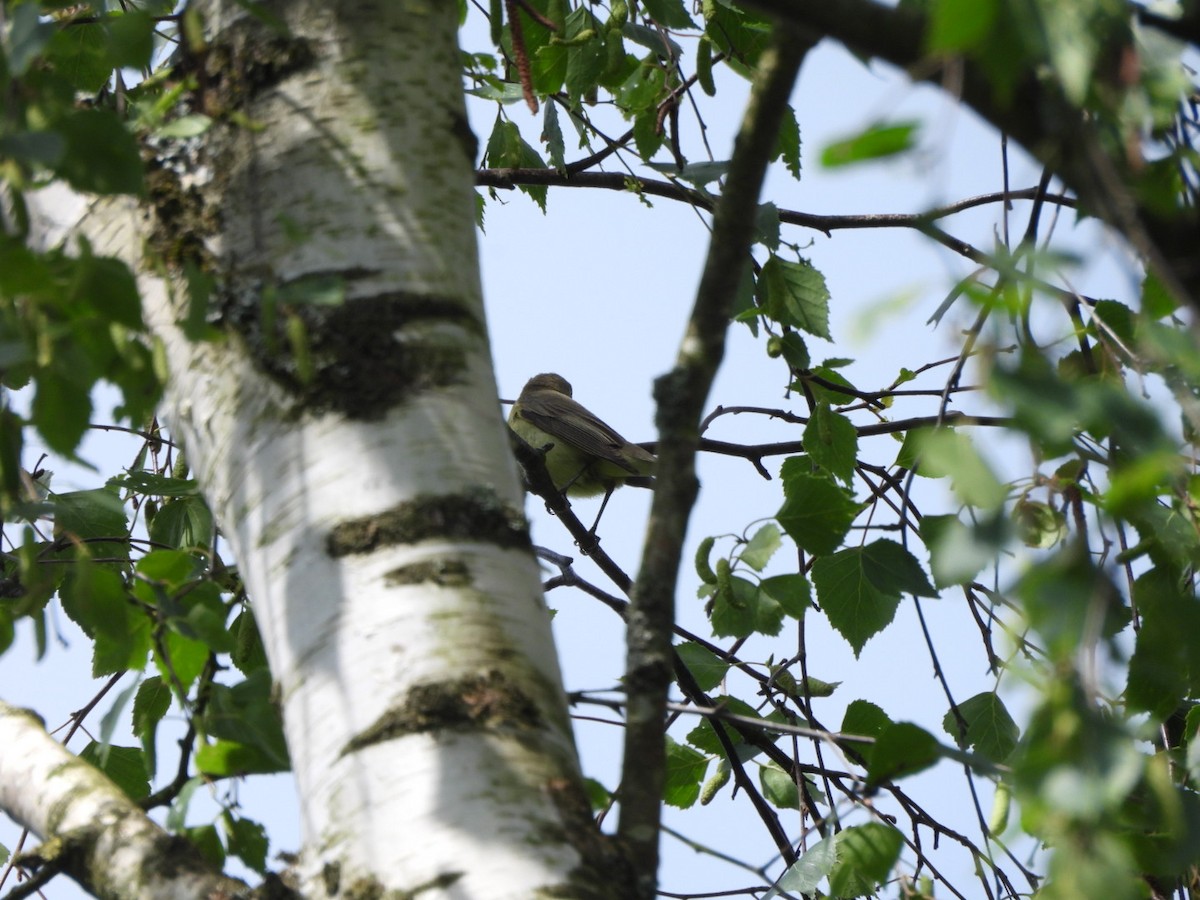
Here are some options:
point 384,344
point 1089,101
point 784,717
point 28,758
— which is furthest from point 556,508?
point 1089,101

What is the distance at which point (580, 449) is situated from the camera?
20.6 ft

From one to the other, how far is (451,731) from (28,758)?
91cm

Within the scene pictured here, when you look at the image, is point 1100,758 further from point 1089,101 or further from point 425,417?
point 425,417

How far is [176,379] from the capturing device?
1483 millimetres

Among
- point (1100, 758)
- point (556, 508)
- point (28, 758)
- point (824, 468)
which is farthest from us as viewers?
point (556, 508)

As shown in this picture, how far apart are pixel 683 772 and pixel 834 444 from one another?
2.67 ft

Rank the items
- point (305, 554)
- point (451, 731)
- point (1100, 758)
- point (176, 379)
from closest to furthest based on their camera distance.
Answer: point (1100, 758) < point (451, 731) < point (305, 554) < point (176, 379)

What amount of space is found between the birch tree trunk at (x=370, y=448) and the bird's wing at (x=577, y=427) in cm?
454

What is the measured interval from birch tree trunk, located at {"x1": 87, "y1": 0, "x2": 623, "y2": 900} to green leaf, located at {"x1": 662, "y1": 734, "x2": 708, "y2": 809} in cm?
141

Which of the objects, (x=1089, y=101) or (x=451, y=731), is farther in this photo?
(x=451, y=731)

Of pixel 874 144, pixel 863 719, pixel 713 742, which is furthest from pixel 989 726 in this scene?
pixel 874 144

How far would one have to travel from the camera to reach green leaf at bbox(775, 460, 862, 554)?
5.68 ft

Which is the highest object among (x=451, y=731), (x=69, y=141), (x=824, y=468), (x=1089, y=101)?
(x=824, y=468)

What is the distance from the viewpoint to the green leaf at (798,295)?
2.70 m
